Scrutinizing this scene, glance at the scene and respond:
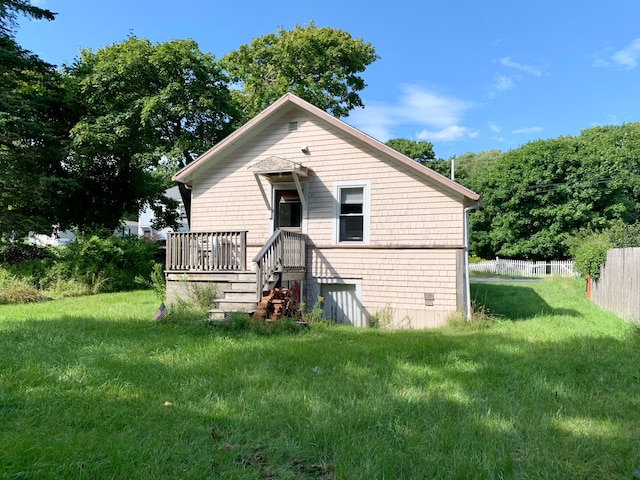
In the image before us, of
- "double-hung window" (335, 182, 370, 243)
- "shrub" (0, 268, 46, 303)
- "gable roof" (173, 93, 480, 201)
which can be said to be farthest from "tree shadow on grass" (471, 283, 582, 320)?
"shrub" (0, 268, 46, 303)

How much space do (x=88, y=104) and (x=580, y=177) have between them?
105 feet

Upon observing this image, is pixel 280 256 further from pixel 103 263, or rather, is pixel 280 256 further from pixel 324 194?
pixel 103 263

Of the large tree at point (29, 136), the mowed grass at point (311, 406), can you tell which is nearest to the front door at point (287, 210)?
the mowed grass at point (311, 406)

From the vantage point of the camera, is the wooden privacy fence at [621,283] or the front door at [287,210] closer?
the wooden privacy fence at [621,283]

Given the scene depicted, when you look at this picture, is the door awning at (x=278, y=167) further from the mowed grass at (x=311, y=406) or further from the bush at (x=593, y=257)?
the bush at (x=593, y=257)

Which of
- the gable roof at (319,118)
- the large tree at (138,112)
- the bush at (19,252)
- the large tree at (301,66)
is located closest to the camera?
the gable roof at (319,118)

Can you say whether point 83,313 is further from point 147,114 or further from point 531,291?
point 531,291

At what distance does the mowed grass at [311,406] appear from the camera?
9.29 ft

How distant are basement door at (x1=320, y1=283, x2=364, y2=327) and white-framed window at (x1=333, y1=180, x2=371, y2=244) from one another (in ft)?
4.11

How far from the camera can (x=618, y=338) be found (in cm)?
732

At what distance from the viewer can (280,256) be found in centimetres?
968

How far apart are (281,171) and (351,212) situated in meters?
2.11

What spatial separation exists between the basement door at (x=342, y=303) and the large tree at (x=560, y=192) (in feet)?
78.8

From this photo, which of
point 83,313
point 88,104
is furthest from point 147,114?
point 83,313
